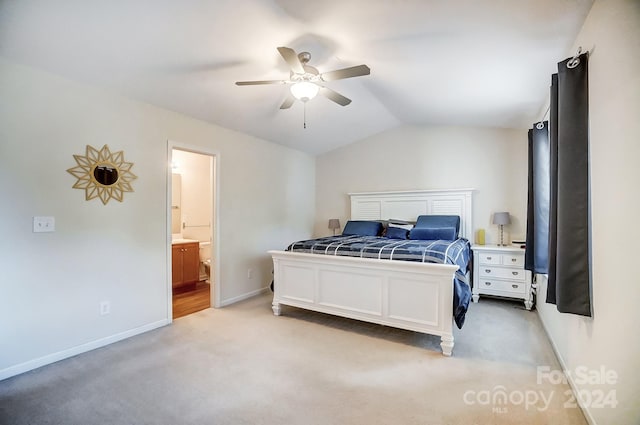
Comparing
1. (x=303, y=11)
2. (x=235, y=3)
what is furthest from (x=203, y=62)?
(x=303, y=11)

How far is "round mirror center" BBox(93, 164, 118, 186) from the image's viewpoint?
109 inches

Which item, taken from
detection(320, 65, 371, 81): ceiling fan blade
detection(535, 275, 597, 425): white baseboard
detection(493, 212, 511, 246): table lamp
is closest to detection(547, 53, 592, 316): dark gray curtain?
detection(535, 275, 597, 425): white baseboard

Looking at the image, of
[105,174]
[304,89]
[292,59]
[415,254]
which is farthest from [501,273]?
[105,174]

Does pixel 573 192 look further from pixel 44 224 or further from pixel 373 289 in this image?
pixel 44 224

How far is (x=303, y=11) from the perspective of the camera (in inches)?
83.4

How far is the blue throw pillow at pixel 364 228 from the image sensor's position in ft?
16.1

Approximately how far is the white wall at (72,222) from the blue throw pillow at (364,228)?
7.79 ft

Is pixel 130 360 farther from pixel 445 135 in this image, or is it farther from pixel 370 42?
pixel 445 135

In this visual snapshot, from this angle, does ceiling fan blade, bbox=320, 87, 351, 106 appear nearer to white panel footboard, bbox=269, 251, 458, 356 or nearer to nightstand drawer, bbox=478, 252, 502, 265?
white panel footboard, bbox=269, 251, 458, 356

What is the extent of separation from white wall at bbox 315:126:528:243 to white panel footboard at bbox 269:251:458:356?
241 centimetres

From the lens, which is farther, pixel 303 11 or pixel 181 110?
pixel 181 110

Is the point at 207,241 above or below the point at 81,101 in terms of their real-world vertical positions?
below

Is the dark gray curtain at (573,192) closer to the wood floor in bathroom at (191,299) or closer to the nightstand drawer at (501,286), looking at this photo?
the nightstand drawer at (501,286)

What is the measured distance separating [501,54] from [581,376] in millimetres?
2331
